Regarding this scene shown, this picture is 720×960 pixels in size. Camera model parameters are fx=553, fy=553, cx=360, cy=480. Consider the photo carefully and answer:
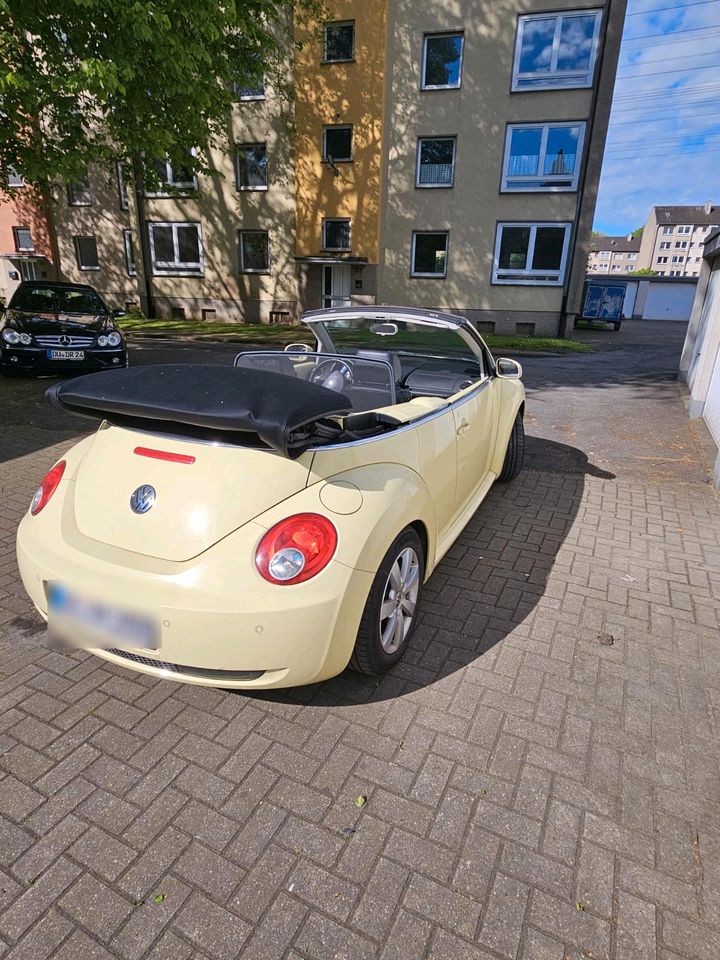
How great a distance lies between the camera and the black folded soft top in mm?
2006

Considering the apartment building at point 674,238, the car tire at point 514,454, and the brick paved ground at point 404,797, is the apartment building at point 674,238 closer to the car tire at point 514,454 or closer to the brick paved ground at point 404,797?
the car tire at point 514,454

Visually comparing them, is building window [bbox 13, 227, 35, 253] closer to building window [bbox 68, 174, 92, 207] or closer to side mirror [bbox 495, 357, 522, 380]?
building window [bbox 68, 174, 92, 207]

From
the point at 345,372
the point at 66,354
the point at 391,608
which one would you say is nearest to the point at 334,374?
the point at 345,372

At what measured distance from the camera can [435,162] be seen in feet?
66.4

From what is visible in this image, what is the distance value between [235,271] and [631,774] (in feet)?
75.6

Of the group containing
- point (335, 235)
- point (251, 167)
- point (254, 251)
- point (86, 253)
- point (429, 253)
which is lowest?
point (86, 253)

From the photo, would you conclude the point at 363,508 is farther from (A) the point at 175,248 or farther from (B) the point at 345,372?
(A) the point at 175,248

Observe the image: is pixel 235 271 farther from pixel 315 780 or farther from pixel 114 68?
pixel 315 780

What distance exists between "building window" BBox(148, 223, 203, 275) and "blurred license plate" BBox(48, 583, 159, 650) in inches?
902

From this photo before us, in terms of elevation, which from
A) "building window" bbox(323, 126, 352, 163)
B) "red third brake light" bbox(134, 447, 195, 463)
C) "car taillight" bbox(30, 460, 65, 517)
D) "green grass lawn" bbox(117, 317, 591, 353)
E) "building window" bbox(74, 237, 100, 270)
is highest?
"building window" bbox(323, 126, 352, 163)

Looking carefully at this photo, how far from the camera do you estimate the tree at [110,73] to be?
7543mm

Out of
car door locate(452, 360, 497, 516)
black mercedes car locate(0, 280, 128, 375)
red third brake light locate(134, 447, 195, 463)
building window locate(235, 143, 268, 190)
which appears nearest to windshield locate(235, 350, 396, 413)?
car door locate(452, 360, 497, 516)

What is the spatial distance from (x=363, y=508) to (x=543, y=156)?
69.7ft

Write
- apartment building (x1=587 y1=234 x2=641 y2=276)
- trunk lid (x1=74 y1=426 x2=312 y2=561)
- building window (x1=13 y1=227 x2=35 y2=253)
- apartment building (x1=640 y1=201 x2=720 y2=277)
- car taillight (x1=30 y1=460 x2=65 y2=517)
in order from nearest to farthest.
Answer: trunk lid (x1=74 y1=426 x2=312 y2=561)
car taillight (x1=30 y1=460 x2=65 y2=517)
building window (x1=13 y1=227 x2=35 y2=253)
apartment building (x1=640 y1=201 x2=720 y2=277)
apartment building (x1=587 y1=234 x2=641 y2=276)
